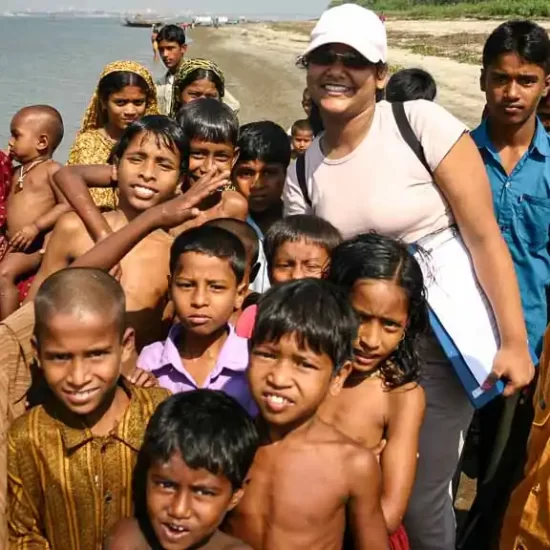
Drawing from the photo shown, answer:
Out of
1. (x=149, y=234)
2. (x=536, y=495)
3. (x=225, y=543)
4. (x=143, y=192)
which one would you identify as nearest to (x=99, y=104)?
(x=143, y=192)

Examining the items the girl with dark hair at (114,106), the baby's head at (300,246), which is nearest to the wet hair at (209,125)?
the girl with dark hair at (114,106)

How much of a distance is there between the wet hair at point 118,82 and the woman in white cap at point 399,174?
5.76 ft

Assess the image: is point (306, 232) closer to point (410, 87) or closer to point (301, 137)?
point (410, 87)

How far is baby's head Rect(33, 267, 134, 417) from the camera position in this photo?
Result: 232 cm

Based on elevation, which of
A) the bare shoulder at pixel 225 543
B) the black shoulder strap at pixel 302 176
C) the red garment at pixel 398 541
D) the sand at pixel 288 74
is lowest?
the red garment at pixel 398 541

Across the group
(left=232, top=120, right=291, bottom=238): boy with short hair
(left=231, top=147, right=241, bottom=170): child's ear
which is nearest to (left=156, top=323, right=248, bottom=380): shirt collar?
(left=232, top=120, right=291, bottom=238): boy with short hair

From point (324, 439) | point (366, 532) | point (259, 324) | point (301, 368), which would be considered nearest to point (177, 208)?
point (259, 324)

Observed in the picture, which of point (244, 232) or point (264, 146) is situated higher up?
point (264, 146)

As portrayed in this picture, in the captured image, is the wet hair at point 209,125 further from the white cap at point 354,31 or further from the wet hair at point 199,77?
the wet hair at point 199,77

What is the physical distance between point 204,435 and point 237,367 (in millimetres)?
612

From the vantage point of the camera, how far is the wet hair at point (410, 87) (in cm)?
481

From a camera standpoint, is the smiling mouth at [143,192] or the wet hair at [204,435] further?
the smiling mouth at [143,192]

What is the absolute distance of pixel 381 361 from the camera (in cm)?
273

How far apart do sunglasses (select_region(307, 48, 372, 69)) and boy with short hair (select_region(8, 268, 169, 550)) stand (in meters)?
1.14
